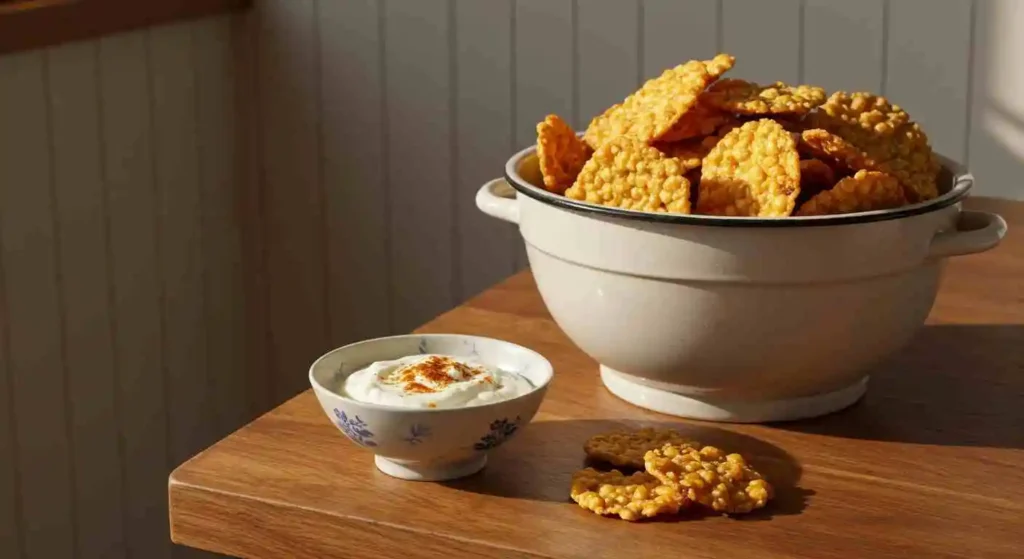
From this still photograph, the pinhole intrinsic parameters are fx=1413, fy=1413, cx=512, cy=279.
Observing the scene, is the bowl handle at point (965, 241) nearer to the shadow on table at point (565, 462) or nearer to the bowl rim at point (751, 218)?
the bowl rim at point (751, 218)

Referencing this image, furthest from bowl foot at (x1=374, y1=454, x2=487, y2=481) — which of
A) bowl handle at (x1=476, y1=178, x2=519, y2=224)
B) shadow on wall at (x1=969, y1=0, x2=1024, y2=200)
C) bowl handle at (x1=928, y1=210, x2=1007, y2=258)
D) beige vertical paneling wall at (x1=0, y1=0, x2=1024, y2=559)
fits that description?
shadow on wall at (x1=969, y1=0, x2=1024, y2=200)

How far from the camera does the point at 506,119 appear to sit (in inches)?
93.6

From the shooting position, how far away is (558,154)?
1040 millimetres

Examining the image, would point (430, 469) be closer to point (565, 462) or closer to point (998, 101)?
point (565, 462)

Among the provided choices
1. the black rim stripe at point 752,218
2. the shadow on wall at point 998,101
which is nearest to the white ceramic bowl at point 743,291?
the black rim stripe at point 752,218

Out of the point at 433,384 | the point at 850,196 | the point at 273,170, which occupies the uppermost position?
the point at 850,196

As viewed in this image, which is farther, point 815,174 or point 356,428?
point 815,174

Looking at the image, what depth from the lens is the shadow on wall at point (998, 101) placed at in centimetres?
207

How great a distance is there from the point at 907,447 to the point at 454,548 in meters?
0.34

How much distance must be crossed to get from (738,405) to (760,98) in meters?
0.22

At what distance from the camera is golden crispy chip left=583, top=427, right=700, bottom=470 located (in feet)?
3.01

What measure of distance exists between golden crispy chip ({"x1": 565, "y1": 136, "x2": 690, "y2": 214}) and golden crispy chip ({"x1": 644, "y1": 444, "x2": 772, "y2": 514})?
162mm

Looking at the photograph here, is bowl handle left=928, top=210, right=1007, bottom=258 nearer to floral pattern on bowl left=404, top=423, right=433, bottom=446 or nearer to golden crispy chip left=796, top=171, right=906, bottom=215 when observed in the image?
golden crispy chip left=796, top=171, right=906, bottom=215

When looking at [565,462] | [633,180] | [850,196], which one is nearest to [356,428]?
[565,462]
